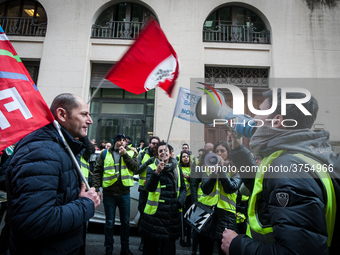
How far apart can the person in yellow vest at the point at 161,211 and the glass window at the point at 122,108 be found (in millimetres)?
8153

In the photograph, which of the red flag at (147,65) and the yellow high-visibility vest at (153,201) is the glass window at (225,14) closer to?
the red flag at (147,65)

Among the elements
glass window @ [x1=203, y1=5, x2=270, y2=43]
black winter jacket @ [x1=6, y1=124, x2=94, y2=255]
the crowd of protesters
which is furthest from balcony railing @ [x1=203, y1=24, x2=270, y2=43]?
black winter jacket @ [x1=6, y1=124, x2=94, y2=255]

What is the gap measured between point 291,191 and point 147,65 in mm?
2207

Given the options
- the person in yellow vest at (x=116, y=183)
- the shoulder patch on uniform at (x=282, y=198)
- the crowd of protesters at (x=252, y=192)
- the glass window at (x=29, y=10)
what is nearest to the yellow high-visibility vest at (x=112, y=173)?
the person in yellow vest at (x=116, y=183)

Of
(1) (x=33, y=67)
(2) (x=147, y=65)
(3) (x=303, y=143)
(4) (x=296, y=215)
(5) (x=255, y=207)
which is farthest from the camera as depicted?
(1) (x=33, y=67)

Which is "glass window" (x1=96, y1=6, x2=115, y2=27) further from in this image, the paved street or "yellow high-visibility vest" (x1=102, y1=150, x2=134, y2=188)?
the paved street

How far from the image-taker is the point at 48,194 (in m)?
1.45

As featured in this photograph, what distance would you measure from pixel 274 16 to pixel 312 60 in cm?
282

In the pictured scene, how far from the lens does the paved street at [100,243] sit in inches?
163

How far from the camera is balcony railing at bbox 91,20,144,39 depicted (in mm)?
11070

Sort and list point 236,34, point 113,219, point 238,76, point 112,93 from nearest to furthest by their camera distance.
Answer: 1. point 113,219
2. point 238,76
3. point 236,34
4. point 112,93

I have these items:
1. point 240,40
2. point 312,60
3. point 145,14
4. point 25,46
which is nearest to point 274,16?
point 240,40

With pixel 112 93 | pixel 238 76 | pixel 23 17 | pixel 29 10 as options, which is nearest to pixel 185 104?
pixel 238 76

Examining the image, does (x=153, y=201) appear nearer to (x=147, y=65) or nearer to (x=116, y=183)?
(x=116, y=183)
